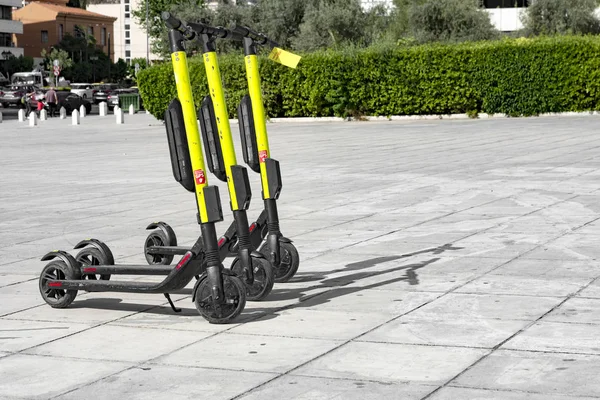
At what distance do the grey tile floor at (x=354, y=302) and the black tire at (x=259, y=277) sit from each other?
94 millimetres

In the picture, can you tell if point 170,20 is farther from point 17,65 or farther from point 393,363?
point 17,65

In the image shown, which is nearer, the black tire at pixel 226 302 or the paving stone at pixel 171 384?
the paving stone at pixel 171 384

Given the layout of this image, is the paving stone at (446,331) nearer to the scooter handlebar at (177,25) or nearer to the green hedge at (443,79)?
the scooter handlebar at (177,25)

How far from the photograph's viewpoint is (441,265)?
8531mm

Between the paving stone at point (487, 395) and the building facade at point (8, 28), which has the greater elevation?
the building facade at point (8, 28)

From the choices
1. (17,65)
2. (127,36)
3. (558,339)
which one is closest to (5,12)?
(17,65)

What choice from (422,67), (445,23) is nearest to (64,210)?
(422,67)

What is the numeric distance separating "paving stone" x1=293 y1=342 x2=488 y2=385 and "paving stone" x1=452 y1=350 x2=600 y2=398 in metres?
0.11

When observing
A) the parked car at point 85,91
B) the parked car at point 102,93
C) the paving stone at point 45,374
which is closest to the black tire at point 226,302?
the paving stone at point 45,374

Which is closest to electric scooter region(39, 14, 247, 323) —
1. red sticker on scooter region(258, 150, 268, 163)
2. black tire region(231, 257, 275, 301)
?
black tire region(231, 257, 275, 301)

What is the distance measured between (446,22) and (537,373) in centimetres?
4316

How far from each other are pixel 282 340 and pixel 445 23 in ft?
139

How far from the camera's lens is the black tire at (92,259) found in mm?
7496

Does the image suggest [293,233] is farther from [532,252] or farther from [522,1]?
[522,1]
